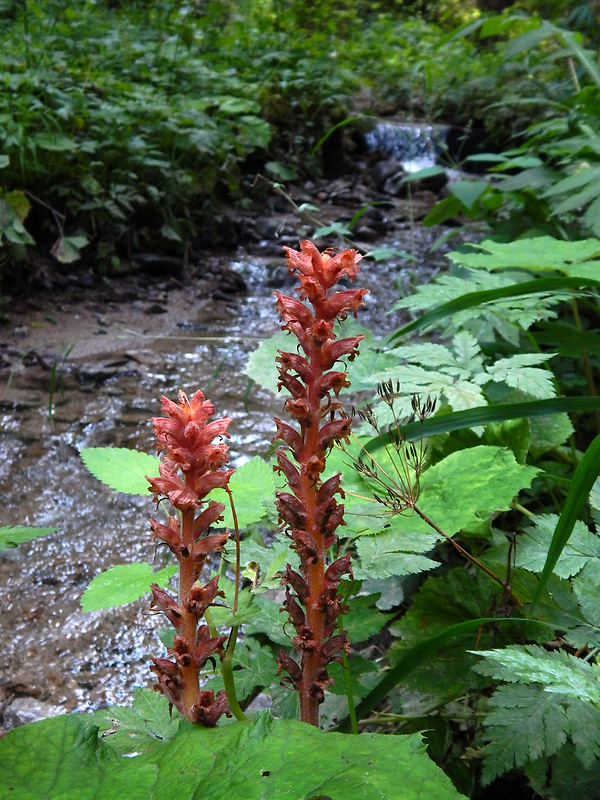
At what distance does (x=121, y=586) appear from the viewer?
1.00m

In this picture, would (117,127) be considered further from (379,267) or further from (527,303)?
(527,303)

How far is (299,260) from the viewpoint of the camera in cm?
92

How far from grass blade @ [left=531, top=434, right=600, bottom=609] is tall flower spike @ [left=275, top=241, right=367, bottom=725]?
290 millimetres

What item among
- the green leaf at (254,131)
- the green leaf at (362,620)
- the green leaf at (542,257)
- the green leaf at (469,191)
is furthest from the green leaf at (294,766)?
the green leaf at (254,131)

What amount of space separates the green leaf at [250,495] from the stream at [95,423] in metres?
0.92

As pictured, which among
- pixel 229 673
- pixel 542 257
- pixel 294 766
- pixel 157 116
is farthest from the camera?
pixel 157 116

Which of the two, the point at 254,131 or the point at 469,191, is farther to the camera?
the point at 254,131

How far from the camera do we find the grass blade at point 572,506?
930 millimetres

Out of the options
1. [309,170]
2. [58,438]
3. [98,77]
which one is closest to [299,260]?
[58,438]

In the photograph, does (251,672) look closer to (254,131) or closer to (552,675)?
(552,675)

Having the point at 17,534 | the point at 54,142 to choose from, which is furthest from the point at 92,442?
the point at 54,142

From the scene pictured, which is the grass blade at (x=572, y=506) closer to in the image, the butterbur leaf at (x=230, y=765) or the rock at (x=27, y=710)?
the butterbur leaf at (x=230, y=765)

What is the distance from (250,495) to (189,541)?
0.30m

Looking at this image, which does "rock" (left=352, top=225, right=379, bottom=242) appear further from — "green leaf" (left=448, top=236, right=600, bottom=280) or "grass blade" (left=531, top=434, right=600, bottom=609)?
"grass blade" (left=531, top=434, right=600, bottom=609)
